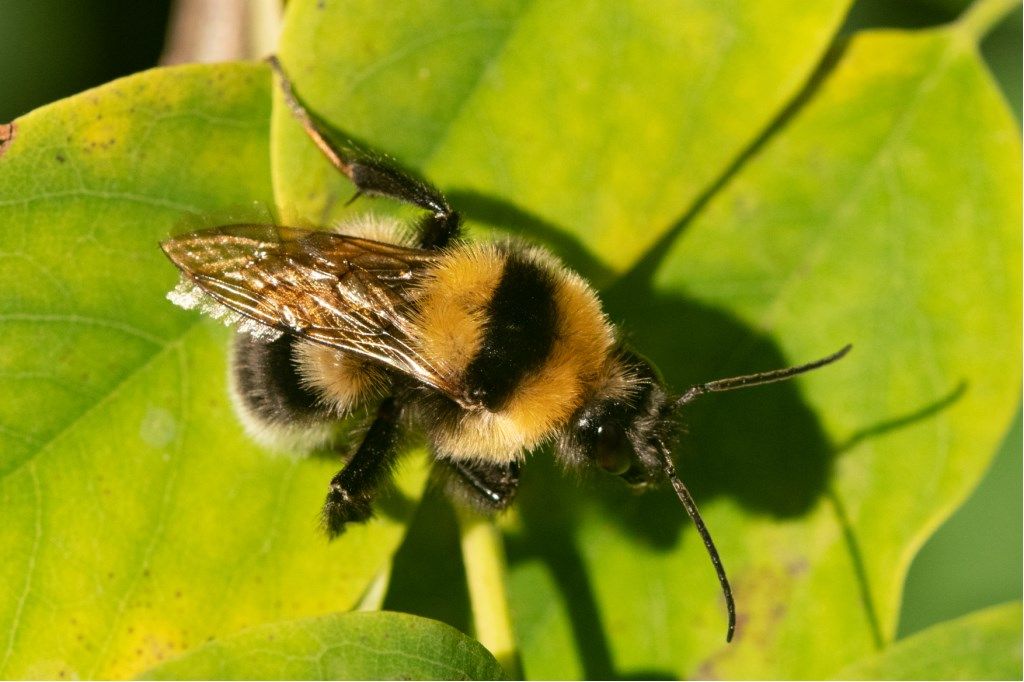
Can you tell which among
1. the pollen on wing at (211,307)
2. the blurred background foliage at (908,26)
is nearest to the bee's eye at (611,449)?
the pollen on wing at (211,307)

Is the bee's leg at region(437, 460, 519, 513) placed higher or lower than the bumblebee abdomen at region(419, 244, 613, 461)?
lower

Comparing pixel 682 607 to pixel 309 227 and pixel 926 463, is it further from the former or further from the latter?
pixel 309 227

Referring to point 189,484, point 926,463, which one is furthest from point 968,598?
point 189,484

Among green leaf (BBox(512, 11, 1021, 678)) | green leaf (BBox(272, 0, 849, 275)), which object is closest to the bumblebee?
green leaf (BBox(272, 0, 849, 275))

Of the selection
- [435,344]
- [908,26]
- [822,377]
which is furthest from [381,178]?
[908,26]

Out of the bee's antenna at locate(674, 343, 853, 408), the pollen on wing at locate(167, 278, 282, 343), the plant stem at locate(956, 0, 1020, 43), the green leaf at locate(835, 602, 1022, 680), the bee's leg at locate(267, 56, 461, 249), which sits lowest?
the green leaf at locate(835, 602, 1022, 680)

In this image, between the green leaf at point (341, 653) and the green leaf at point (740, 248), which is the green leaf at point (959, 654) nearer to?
the green leaf at point (740, 248)

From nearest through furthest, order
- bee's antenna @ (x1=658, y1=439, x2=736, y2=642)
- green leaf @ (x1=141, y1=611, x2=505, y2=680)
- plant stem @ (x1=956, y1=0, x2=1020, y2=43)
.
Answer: green leaf @ (x1=141, y1=611, x2=505, y2=680)
bee's antenna @ (x1=658, y1=439, x2=736, y2=642)
plant stem @ (x1=956, y1=0, x2=1020, y2=43)

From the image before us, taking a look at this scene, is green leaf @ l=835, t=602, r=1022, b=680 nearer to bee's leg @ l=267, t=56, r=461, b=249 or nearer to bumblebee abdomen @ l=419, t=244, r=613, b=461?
bumblebee abdomen @ l=419, t=244, r=613, b=461
